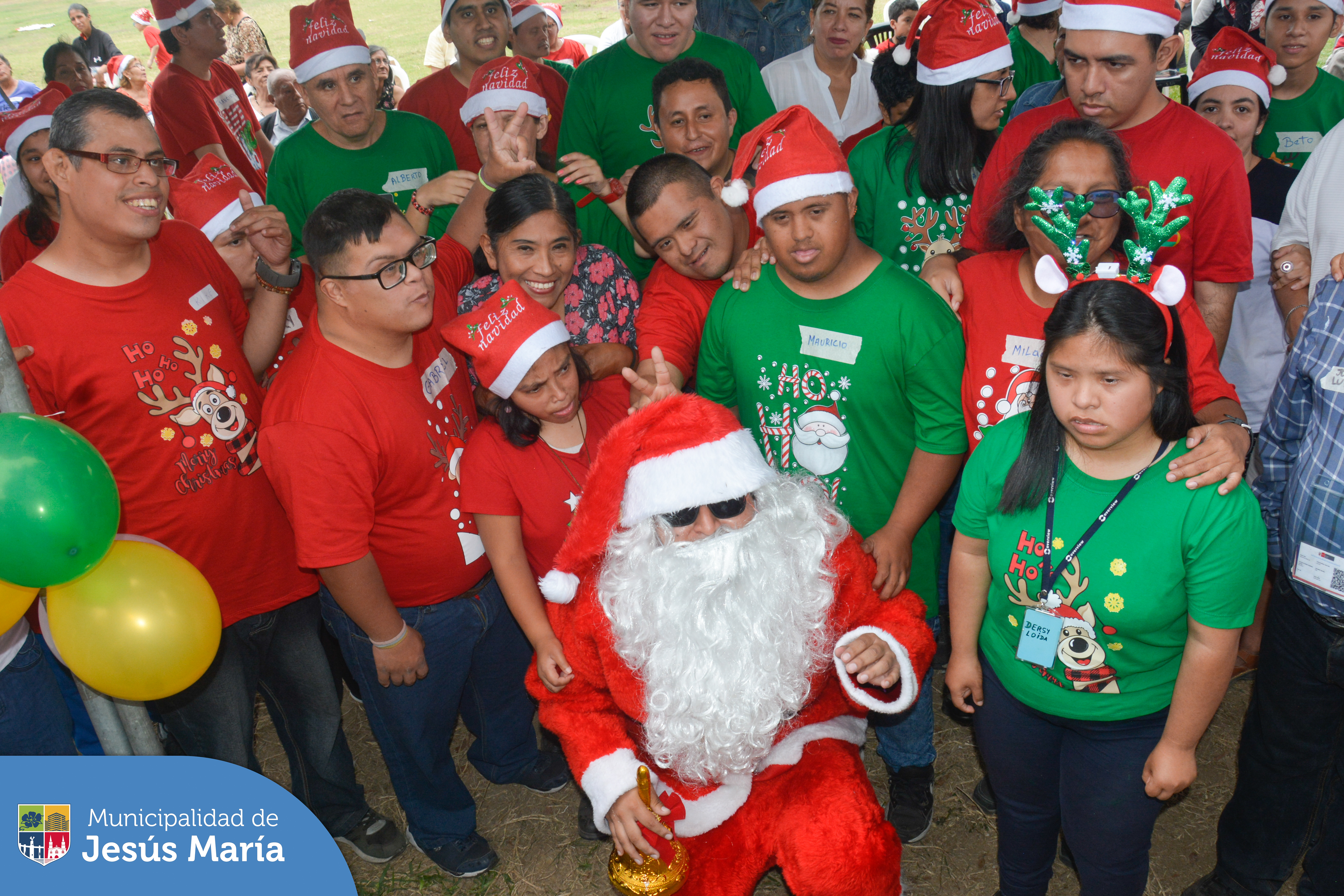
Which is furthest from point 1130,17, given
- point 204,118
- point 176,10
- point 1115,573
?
point 176,10

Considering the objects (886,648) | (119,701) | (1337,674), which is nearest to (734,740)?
(886,648)

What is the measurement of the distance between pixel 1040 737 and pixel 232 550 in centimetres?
237

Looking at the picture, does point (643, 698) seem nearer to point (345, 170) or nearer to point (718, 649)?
point (718, 649)

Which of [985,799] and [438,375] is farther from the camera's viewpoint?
[985,799]

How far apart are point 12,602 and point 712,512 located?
167 cm

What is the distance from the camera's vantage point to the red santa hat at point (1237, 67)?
395cm

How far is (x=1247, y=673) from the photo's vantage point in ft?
12.0

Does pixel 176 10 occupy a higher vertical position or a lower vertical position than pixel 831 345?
higher

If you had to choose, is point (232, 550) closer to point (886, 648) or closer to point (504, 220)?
point (504, 220)

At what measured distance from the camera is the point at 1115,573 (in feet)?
6.67

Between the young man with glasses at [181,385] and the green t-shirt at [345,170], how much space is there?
3.48 ft

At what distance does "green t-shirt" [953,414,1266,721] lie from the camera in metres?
1.96

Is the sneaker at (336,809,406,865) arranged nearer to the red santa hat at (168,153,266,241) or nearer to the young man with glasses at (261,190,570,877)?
the young man with glasses at (261,190,570,877)

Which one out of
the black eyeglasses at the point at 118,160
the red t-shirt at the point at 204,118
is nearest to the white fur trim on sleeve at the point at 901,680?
the black eyeglasses at the point at 118,160
